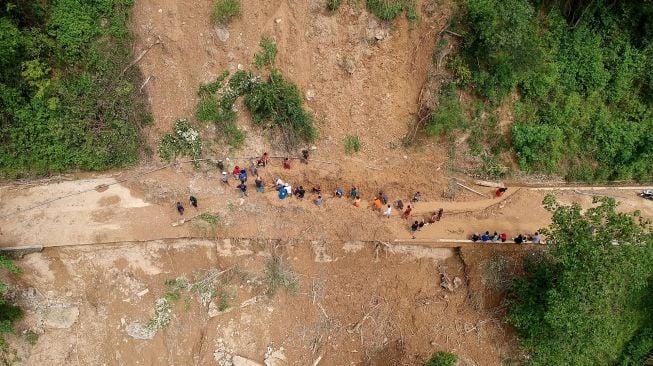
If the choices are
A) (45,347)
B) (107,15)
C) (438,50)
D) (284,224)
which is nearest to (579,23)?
(438,50)

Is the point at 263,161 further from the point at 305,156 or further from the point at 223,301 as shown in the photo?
the point at 223,301

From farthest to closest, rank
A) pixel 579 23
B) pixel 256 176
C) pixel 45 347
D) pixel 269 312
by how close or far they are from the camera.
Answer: pixel 579 23
pixel 256 176
pixel 269 312
pixel 45 347

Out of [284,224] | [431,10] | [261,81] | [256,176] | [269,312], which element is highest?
[431,10]

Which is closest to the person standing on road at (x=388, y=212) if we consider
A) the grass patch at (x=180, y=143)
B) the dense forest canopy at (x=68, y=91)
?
the grass patch at (x=180, y=143)

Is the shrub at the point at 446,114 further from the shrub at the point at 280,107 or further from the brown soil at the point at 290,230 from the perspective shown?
the shrub at the point at 280,107

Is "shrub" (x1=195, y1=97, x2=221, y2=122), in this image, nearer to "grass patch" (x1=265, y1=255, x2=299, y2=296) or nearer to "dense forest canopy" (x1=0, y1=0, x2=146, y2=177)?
"dense forest canopy" (x1=0, y1=0, x2=146, y2=177)

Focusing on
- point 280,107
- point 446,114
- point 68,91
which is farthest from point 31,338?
point 446,114

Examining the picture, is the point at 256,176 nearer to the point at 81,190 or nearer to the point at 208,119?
the point at 208,119
